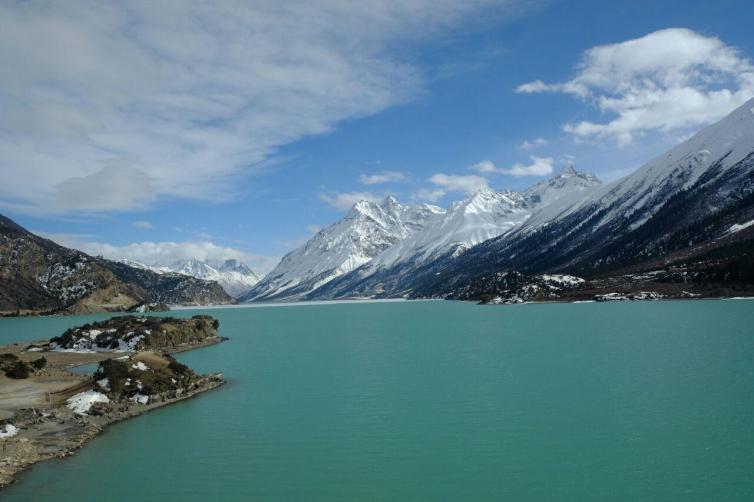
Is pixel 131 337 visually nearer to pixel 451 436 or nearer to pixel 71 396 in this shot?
pixel 71 396

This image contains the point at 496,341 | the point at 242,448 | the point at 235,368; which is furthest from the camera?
the point at 496,341

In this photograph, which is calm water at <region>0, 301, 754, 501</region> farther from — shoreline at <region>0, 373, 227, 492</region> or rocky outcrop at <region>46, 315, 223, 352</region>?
rocky outcrop at <region>46, 315, 223, 352</region>

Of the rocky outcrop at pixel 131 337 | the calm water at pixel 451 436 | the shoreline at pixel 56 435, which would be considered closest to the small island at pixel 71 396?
the shoreline at pixel 56 435

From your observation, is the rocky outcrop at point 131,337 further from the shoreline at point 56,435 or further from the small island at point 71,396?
the shoreline at point 56,435

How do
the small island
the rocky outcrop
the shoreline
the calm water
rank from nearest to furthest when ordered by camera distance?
the calm water < the shoreline < the small island < the rocky outcrop

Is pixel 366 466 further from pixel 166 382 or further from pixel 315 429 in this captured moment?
pixel 166 382

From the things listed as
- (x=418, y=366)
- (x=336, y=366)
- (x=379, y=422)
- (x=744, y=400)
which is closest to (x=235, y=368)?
(x=336, y=366)

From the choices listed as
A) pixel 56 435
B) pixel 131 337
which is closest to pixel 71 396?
pixel 56 435

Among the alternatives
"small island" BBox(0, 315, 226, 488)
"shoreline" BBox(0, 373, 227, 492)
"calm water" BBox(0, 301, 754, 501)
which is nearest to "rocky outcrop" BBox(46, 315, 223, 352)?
"small island" BBox(0, 315, 226, 488)
